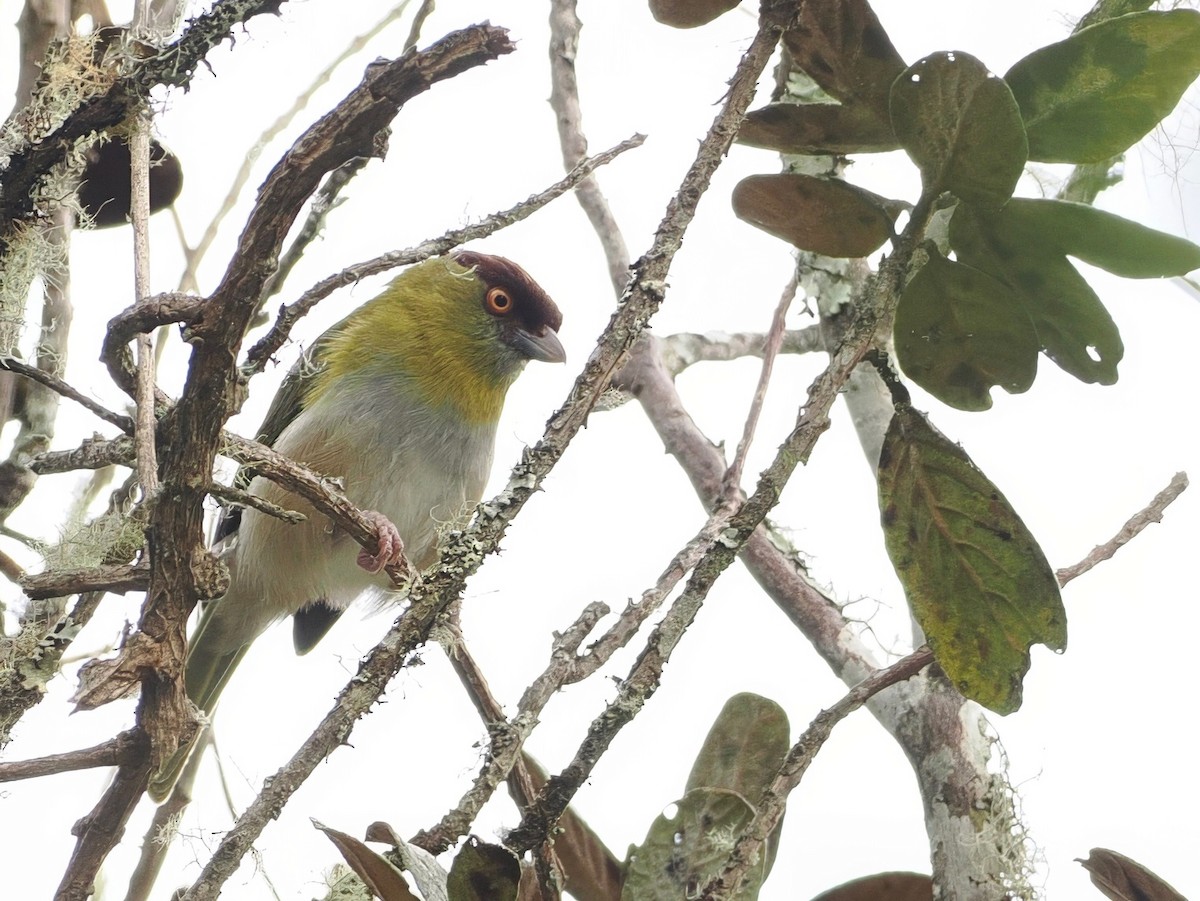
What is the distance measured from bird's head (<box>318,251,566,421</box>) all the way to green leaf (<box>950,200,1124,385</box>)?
7.76 ft

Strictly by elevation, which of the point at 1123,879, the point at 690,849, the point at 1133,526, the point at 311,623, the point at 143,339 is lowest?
the point at 1123,879

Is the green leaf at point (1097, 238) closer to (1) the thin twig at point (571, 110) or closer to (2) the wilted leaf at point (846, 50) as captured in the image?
(2) the wilted leaf at point (846, 50)

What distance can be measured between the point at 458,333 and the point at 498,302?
177 millimetres

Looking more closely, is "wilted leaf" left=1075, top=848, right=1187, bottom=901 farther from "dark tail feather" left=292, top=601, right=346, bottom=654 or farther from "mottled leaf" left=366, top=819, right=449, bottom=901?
"dark tail feather" left=292, top=601, right=346, bottom=654

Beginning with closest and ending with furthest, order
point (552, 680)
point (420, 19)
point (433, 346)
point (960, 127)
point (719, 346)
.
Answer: point (960, 127) < point (552, 680) < point (420, 19) < point (719, 346) < point (433, 346)

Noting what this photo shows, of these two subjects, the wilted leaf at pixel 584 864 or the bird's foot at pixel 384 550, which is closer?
the wilted leaf at pixel 584 864

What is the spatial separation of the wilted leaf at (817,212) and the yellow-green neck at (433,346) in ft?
7.04

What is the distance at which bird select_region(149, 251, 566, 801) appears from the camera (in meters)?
3.50

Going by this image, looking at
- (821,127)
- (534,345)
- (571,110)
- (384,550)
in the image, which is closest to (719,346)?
(571,110)

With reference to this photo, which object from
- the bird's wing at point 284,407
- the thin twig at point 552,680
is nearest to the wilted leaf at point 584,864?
the thin twig at point 552,680

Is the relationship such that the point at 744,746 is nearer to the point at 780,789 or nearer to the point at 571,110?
the point at 780,789

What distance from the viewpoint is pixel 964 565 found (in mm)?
1551

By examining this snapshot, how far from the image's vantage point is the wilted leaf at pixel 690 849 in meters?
1.56

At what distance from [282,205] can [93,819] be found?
3.25ft
